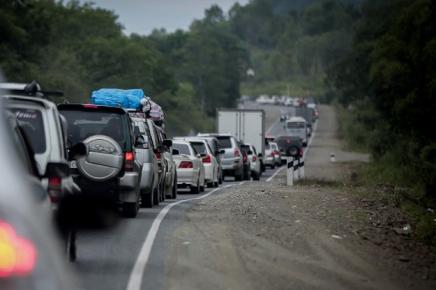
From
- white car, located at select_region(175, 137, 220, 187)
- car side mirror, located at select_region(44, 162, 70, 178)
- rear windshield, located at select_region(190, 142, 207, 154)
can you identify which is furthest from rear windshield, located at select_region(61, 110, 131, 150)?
rear windshield, located at select_region(190, 142, 207, 154)

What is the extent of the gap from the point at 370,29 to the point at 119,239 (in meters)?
55.5

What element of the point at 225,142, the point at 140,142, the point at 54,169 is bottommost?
the point at 225,142

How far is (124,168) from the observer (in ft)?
59.3

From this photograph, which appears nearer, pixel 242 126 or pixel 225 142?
pixel 225 142

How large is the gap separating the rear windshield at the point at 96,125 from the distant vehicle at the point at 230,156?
25.2 meters

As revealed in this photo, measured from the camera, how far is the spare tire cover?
1592cm

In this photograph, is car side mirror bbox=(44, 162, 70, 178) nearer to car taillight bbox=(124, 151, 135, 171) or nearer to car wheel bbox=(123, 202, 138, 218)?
car taillight bbox=(124, 151, 135, 171)

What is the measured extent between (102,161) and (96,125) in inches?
71.7

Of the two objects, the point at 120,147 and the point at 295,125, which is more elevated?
the point at 120,147

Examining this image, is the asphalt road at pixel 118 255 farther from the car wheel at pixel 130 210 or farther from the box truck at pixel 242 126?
the box truck at pixel 242 126

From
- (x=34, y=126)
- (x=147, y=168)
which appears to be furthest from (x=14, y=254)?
(x=147, y=168)

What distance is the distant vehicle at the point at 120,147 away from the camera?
661 inches

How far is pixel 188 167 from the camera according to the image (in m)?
31.1

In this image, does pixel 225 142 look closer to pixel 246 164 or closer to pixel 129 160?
pixel 246 164
